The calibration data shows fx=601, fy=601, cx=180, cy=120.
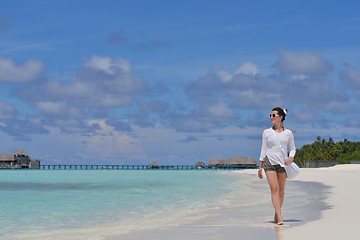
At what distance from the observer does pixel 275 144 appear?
10.9 m

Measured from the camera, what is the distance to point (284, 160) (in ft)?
35.8

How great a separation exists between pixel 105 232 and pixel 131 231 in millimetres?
520

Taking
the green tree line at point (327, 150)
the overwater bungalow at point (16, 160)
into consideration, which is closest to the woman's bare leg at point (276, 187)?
the green tree line at point (327, 150)

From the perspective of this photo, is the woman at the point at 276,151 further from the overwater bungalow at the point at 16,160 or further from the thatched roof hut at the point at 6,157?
the thatched roof hut at the point at 6,157

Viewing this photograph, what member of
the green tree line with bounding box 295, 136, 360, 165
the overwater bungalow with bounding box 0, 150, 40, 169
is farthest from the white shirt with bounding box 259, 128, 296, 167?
the overwater bungalow with bounding box 0, 150, 40, 169

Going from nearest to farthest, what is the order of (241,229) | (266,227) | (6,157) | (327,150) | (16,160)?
(241,229)
(266,227)
(327,150)
(16,160)
(6,157)

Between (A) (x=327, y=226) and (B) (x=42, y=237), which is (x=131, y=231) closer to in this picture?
(B) (x=42, y=237)

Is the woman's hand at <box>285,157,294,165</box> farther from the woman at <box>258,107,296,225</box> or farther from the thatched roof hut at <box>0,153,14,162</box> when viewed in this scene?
the thatched roof hut at <box>0,153,14,162</box>

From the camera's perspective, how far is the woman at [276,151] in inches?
427

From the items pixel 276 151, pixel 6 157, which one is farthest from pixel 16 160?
pixel 276 151

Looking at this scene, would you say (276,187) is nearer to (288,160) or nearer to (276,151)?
(288,160)

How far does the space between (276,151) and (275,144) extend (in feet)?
0.43

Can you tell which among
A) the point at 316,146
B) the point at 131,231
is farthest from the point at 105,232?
the point at 316,146

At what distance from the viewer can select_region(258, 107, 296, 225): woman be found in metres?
10.8
